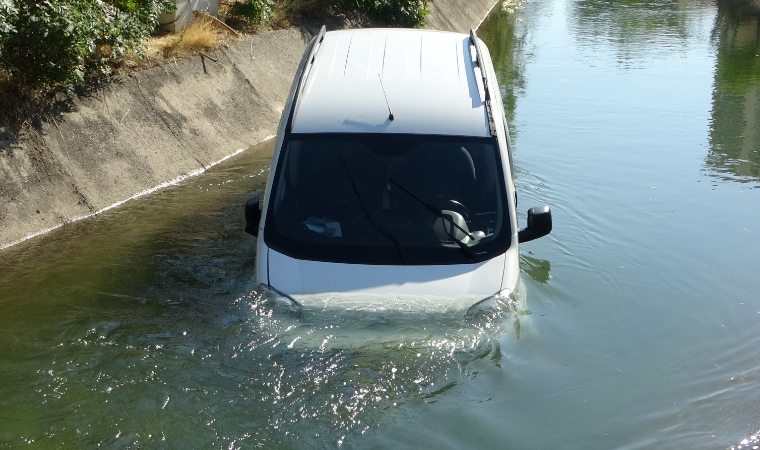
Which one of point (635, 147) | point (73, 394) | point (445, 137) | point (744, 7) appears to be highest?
point (445, 137)

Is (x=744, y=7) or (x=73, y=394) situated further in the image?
(x=744, y=7)

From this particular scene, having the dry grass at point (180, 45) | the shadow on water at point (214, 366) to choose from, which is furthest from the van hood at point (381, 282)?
the dry grass at point (180, 45)

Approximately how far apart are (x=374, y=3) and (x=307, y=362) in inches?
600

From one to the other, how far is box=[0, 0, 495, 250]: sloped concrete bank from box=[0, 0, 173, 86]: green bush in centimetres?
48

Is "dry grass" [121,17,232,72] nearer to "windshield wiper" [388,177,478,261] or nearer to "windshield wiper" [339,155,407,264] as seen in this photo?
"windshield wiper" [339,155,407,264]

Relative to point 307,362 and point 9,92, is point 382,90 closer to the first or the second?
point 307,362

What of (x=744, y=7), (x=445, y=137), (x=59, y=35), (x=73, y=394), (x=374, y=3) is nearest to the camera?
(x=73, y=394)

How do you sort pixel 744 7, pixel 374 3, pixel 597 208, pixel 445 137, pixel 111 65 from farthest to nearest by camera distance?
pixel 744 7 < pixel 374 3 < pixel 111 65 < pixel 597 208 < pixel 445 137

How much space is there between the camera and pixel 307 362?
6117 millimetres

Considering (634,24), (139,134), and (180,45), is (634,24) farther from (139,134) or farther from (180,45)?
(139,134)

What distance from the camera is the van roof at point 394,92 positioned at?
21.6 feet

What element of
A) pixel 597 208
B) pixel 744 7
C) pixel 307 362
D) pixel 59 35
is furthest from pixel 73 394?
pixel 744 7

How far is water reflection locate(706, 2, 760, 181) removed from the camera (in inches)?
526

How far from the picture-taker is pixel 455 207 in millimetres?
6574
